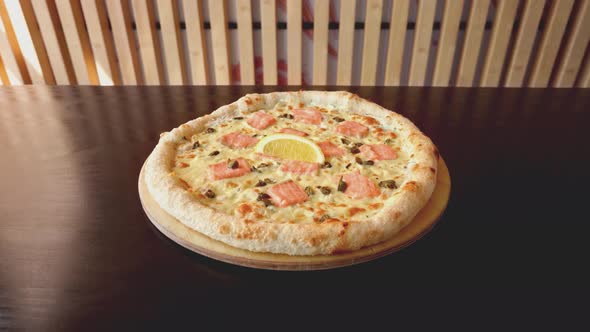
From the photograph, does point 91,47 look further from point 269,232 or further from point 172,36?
point 269,232

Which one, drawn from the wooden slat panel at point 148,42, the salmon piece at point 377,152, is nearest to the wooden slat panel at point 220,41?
the wooden slat panel at point 148,42

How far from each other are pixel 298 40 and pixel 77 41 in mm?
2244

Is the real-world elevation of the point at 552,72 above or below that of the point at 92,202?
below

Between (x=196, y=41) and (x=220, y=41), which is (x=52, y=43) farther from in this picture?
(x=220, y=41)

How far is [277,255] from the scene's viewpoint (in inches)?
46.0

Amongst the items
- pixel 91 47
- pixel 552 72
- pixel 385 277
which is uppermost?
pixel 385 277

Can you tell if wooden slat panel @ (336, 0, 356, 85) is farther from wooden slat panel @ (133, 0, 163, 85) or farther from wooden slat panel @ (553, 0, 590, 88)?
wooden slat panel @ (553, 0, 590, 88)

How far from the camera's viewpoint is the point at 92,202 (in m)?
1.44

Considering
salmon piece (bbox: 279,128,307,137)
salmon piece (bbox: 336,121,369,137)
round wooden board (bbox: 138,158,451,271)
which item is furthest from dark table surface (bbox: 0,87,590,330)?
salmon piece (bbox: 279,128,307,137)

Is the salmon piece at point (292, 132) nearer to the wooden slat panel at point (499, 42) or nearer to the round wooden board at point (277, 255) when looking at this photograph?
the round wooden board at point (277, 255)

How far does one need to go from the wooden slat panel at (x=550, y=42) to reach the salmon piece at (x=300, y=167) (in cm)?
363

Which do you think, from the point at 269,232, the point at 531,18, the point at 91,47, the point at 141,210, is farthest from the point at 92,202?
the point at 531,18

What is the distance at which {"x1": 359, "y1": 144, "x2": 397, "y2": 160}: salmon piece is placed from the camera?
5.46 feet

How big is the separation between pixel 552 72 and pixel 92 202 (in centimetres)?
474
